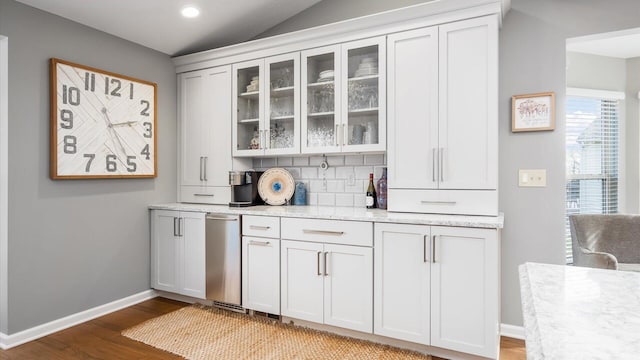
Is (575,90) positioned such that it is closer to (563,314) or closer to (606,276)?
(606,276)

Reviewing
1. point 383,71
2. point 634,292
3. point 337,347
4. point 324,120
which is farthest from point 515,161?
point 634,292

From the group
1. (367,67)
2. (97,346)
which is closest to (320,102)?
(367,67)

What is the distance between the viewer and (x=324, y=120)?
120 inches

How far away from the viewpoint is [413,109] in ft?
8.48

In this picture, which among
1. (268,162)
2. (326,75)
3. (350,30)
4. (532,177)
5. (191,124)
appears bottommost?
(532,177)

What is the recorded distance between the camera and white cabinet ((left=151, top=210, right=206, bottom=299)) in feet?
10.4

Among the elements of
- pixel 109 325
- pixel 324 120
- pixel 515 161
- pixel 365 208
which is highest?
pixel 324 120

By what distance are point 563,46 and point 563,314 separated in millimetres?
2556

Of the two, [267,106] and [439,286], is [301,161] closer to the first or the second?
[267,106]

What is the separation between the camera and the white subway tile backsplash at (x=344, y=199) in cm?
325

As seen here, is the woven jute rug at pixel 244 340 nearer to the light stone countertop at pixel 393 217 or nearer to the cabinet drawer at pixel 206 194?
the light stone countertop at pixel 393 217

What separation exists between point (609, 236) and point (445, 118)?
5.43ft

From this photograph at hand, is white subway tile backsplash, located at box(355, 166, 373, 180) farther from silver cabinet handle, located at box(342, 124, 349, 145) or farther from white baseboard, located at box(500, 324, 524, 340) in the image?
white baseboard, located at box(500, 324, 524, 340)

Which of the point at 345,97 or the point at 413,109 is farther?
the point at 345,97
